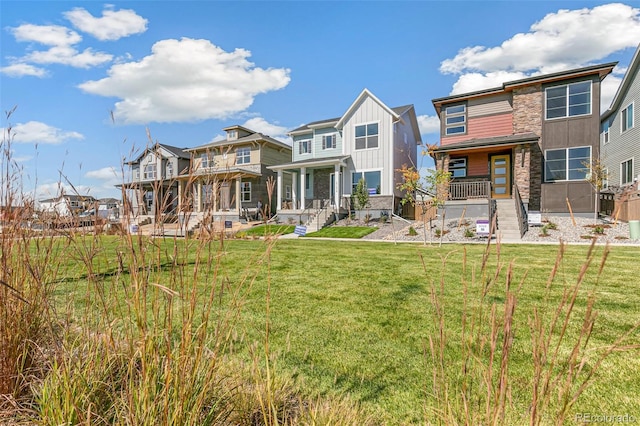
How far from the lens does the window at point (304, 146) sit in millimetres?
24016

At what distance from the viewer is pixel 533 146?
15.7 m

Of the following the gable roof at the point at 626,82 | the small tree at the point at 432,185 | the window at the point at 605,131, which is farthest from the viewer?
the window at the point at 605,131

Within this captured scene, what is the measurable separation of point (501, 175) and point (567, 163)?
287 cm

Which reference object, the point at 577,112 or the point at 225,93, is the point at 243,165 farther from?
the point at 577,112

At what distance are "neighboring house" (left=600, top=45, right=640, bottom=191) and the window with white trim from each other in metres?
11.7

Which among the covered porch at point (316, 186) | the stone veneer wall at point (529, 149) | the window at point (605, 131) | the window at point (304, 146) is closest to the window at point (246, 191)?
the covered porch at point (316, 186)

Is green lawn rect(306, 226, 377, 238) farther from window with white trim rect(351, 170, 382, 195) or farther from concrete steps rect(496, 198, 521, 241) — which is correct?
concrete steps rect(496, 198, 521, 241)

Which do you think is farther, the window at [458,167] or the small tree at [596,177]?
the window at [458,167]

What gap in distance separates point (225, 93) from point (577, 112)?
25.5m

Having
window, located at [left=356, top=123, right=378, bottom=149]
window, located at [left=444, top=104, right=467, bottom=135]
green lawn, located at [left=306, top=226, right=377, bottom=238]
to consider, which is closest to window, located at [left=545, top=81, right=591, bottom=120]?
window, located at [left=444, top=104, right=467, bottom=135]

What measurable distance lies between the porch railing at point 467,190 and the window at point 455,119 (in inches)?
147

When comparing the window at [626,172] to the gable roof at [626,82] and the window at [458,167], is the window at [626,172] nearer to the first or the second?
the gable roof at [626,82]

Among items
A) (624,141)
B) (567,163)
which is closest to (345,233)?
(567,163)

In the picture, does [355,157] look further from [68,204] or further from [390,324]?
[68,204]
